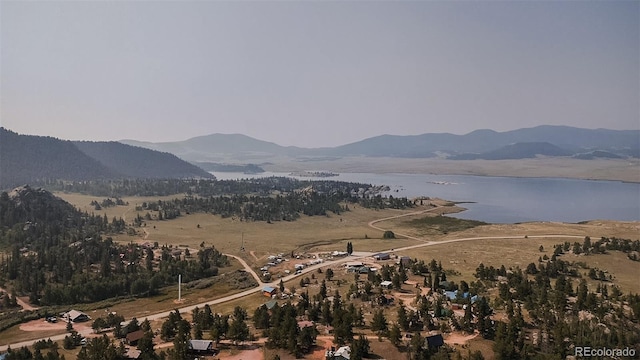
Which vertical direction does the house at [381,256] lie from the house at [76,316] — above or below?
above

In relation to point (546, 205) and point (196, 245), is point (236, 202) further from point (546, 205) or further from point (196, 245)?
point (546, 205)

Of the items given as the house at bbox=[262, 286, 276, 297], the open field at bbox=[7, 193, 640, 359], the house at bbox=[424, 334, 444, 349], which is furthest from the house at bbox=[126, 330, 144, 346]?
the house at bbox=[424, 334, 444, 349]

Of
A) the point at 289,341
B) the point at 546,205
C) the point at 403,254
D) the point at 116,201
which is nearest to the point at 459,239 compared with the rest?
the point at 403,254

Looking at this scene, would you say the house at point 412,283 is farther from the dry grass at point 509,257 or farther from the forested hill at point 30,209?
the forested hill at point 30,209

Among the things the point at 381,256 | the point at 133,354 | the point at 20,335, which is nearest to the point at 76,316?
the point at 20,335

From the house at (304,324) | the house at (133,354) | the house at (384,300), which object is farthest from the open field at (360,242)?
the house at (133,354)

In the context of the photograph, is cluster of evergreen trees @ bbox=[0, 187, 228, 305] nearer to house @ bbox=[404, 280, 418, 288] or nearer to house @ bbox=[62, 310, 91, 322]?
house @ bbox=[62, 310, 91, 322]

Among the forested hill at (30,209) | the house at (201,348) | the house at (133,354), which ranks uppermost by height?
the forested hill at (30,209)
